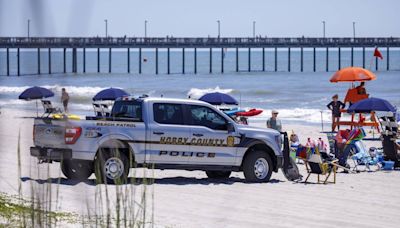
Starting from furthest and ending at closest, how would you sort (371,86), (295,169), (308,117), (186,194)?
(371,86)
(308,117)
(295,169)
(186,194)

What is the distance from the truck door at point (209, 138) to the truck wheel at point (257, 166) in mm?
276

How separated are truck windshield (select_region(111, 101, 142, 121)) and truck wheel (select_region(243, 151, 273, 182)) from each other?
77.1 inches

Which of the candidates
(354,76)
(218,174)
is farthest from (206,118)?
(354,76)

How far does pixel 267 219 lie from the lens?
8.89 metres

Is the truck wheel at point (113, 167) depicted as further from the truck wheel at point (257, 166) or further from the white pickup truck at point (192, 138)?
the truck wheel at point (257, 166)

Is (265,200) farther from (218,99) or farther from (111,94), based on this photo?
(111,94)

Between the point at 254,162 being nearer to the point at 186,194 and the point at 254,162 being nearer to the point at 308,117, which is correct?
the point at 186,194

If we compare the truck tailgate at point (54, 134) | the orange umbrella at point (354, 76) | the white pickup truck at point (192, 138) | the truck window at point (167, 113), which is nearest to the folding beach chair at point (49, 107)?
the truck tailgate at point (54, 134)

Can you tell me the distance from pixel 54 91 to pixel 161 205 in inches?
326

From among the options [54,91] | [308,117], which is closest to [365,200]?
[54,91]

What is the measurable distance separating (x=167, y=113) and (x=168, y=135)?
36 cm

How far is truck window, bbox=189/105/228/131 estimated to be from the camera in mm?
11828

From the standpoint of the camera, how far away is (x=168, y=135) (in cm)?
1146

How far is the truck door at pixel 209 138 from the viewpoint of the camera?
38.6 ft
